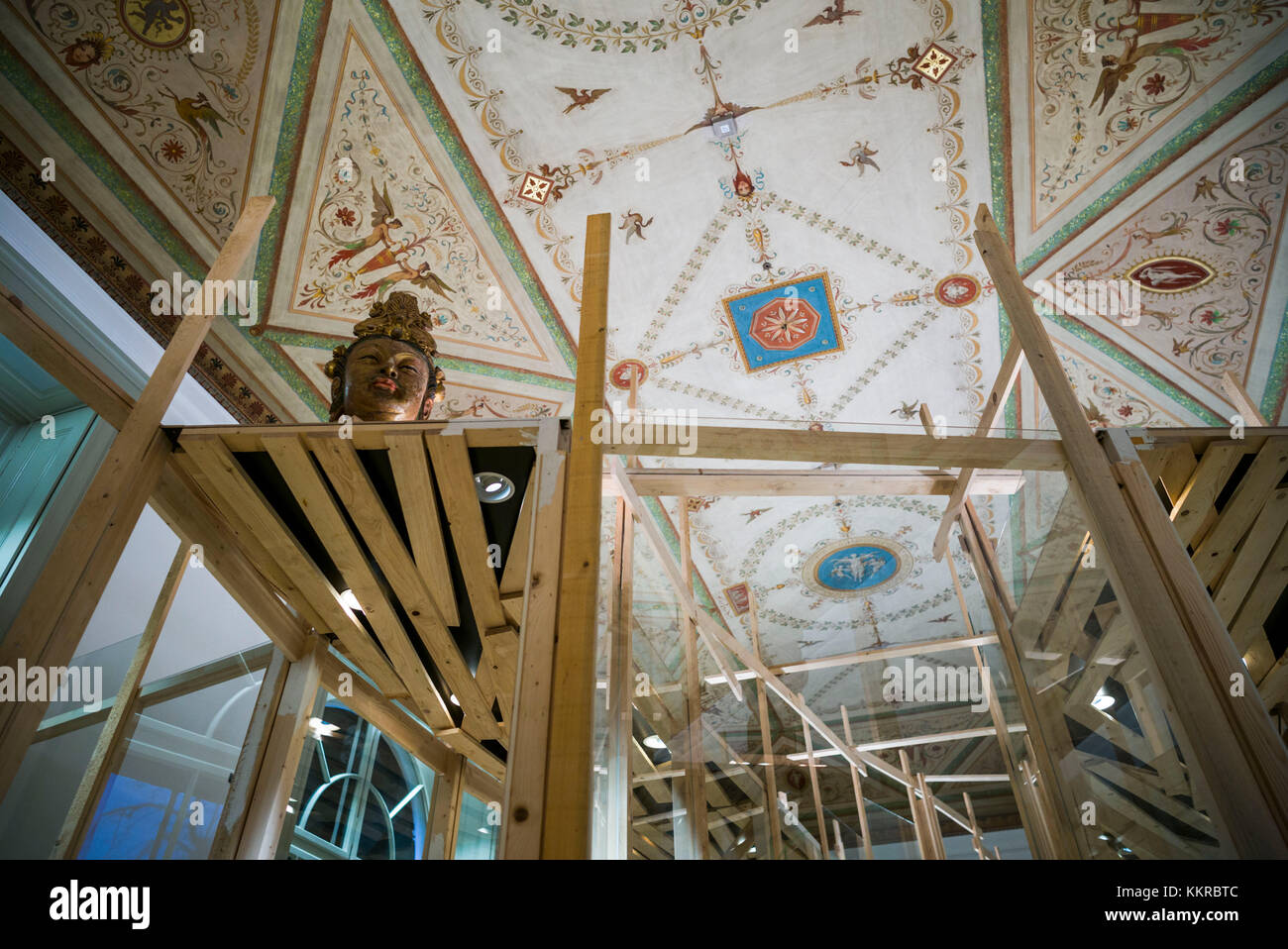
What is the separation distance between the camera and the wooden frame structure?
5.67 feet

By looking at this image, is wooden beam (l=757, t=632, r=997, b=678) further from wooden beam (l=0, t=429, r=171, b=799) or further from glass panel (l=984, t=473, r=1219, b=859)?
wooden beam (l=0, t=429, r=171, b=799)

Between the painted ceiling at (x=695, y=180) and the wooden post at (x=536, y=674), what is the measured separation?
1403mm

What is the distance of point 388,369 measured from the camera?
292 centimetres

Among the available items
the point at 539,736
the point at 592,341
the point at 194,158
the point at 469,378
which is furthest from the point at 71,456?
the point at 469,378

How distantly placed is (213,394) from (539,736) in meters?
Answer: 3.64

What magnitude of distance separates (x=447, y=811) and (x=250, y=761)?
1.34 m

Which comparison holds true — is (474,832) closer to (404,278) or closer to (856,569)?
(856,569)

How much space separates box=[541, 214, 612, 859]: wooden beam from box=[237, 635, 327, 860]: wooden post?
5.14 ft

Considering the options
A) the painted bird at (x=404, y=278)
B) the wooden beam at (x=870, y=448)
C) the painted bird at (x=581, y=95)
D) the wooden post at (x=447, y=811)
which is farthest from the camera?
the painted bird at (x=404, y=278)

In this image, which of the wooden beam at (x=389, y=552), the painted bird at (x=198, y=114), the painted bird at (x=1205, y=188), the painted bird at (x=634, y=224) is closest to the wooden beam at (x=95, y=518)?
the wooden beam at (x=389, y=552)

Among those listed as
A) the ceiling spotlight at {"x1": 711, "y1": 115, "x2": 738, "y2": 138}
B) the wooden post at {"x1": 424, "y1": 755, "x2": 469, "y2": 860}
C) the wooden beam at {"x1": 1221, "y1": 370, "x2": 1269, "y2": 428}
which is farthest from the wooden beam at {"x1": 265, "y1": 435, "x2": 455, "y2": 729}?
the wooden beam at {"x1": 1221, "y1": 370, "x2": 1269, "y2": 428}

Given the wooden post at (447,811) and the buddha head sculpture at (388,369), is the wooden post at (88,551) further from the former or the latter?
the wooden post at (447,811)

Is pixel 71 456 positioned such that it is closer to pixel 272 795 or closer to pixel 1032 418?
pixel 272 795

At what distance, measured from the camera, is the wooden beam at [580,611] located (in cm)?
149
